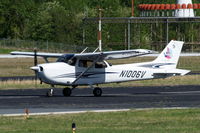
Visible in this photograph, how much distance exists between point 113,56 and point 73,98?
328cm

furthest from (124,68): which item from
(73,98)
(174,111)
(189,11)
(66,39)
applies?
(66,39)

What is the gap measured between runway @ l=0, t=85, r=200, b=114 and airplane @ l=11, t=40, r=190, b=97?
726mm

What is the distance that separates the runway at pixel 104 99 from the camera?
27.4 metres

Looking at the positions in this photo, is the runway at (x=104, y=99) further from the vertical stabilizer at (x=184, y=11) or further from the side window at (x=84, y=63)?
the vertical stabilizer at (x=184, y=11)

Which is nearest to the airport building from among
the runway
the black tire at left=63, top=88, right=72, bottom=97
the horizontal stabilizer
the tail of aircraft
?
the runway

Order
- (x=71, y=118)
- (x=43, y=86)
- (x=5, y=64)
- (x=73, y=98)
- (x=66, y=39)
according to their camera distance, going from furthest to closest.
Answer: (x=66, y=39) < (x=5, y=64) < (x=43, y=86) < (x=73, y=98) < (x=71, y=118)

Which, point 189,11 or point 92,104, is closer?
point 92,104

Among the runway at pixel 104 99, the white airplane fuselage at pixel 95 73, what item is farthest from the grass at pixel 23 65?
the white airplane fuselage at pixel 95 73

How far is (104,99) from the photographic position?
31.4m

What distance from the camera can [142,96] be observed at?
A: 32875mm

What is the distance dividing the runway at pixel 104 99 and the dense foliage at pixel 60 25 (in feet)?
151

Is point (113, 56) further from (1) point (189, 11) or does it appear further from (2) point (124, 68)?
(1) point (189, 11)

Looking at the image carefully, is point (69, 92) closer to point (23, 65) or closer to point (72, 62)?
point (72, 62)

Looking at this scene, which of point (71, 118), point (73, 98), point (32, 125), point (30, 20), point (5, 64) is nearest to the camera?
point (32, 125)
